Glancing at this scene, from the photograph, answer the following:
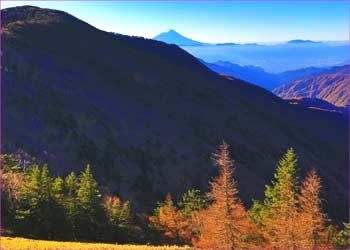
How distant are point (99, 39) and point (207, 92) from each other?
43798mm

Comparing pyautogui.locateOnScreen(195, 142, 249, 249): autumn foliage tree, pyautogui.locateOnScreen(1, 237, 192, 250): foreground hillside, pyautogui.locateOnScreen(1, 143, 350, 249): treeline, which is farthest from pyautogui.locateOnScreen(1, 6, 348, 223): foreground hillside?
pyautogui.locateOnScreen(1, 237, 192, 250): foreground hillside

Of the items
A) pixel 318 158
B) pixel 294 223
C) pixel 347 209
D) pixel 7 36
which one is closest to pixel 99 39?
pixel 7 36

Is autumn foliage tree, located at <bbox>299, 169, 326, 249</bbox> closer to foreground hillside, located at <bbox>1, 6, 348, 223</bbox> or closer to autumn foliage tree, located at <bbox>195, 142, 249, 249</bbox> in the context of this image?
autumn foliage tree, located at <bbox>195, 142, 249, 249</bbox>

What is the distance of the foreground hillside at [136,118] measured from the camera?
79125 mm

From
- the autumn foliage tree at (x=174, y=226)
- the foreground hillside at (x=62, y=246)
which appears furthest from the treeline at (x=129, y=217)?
the foreground hillside at (x=62, y=246)

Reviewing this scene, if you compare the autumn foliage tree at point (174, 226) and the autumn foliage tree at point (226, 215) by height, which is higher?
the autumn foliage tree at point (226, 215)

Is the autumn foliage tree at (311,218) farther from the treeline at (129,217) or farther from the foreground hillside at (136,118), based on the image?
the foreground hillside at (136,118)

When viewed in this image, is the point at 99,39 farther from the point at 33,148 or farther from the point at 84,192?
the point at 84,192

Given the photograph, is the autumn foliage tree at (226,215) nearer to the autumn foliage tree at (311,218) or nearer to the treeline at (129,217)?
the treeline at (129,217)

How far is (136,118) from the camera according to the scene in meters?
103

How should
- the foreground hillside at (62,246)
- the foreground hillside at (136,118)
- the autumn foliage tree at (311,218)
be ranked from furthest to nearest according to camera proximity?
the foreground hillside at (136,118), the autumn foliage tree at (311,218), the foreground hillside at (62,246)

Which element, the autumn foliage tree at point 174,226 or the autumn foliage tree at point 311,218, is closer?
the autumn foliage tree at point 311,218

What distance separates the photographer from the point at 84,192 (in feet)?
131

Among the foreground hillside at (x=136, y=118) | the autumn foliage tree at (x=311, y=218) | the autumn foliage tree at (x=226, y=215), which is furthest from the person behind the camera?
the foreground hillside at (x=136, y=118)
